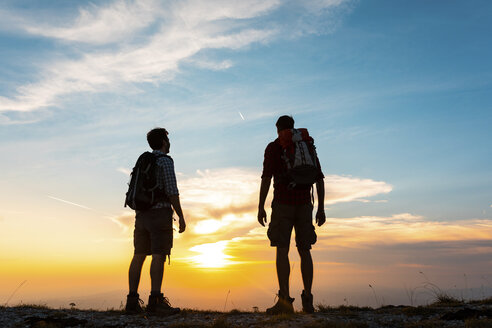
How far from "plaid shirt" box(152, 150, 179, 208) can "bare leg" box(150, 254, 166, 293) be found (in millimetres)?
910

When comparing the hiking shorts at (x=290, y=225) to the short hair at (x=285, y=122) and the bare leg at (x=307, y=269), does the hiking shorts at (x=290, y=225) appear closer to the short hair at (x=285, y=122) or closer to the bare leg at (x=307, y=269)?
the bare leg at (x=307, y=269)

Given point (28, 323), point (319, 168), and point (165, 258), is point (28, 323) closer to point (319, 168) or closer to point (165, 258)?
point (165, 258)

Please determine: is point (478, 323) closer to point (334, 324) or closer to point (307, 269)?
point (334, 324)

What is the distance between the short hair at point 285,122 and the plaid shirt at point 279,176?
36 centimetres

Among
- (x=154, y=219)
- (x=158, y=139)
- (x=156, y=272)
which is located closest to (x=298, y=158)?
(x=158, y=139)

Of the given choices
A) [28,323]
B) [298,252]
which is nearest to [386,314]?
[298,252]

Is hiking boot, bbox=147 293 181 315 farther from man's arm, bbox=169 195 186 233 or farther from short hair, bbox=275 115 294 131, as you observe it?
short hair, bbox=275 115 294 131

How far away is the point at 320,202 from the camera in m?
7.62

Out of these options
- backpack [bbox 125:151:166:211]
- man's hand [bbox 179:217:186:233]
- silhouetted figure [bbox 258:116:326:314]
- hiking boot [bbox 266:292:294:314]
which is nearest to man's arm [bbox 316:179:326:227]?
silhouetted figure [bbox 258:116:326:314]

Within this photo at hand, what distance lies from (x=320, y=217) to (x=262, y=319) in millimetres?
2039

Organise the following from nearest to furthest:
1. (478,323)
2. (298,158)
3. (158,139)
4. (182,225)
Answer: (478,323)
(298,158)
(182,225)
(158,139)

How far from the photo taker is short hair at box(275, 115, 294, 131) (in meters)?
7.51

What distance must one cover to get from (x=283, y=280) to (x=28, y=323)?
4.18 m

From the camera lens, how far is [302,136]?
7328mm
